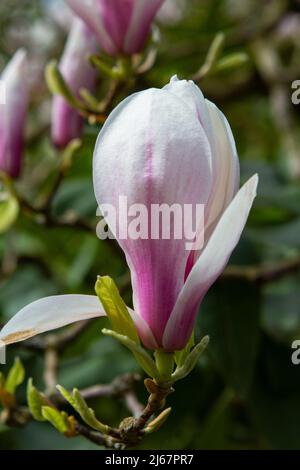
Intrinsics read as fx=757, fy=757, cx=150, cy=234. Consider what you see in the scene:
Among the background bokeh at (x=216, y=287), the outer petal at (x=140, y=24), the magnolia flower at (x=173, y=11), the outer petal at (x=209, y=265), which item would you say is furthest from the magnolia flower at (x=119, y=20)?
the magnolia flower at (x=173, y=11)

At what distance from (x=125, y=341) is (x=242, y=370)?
371 mm

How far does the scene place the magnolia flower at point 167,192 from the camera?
15.7 inches

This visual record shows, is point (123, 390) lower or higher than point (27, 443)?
higher

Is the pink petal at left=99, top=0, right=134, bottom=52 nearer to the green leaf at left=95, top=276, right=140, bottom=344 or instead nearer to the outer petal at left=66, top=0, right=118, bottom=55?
the outer petal at left=66, top=0, right=118, bottom=55

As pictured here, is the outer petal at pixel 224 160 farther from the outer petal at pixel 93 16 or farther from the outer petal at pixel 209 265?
the outer petal at pixel 93 16

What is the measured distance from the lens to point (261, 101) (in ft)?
5.88

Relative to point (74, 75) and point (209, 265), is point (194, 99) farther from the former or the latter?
point (74, 75)

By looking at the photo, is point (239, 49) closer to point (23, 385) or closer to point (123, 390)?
point (23, 385)

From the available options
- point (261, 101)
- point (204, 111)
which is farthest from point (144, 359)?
point (261, 101)

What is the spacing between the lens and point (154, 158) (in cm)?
40

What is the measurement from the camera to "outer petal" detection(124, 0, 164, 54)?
626 mm

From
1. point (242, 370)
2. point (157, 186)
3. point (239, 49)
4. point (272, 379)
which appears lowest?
point (272, 379)

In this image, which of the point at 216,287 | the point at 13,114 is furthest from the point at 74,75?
the point at 216,287

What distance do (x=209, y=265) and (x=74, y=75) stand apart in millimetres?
380
